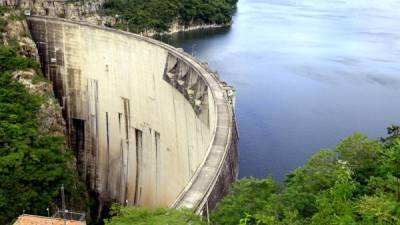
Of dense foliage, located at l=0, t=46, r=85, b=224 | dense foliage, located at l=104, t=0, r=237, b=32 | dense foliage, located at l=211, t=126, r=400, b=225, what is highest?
dense foliage, located at l=211, t=126, r=400, b=225

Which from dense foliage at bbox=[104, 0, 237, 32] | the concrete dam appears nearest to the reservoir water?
dense foliage at bbox=[104, 0, 237, 32]

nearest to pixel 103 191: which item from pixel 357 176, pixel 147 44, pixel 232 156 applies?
pixel 147 44

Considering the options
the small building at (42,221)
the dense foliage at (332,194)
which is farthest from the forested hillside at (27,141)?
the dense foliage at (332,194)

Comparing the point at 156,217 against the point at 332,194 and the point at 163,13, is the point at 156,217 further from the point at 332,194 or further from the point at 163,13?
the point at 163,13

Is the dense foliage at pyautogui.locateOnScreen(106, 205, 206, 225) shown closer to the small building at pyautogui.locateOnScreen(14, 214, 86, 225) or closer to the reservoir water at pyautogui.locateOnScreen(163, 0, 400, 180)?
the small building at pyautogui.locateOnScreen(14, 214, 86, 225)

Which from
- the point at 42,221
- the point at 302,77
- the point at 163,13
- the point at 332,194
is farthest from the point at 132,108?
the point at 163,13

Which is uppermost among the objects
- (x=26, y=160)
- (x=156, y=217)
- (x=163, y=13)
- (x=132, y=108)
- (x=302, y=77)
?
(x=156, y=217)
